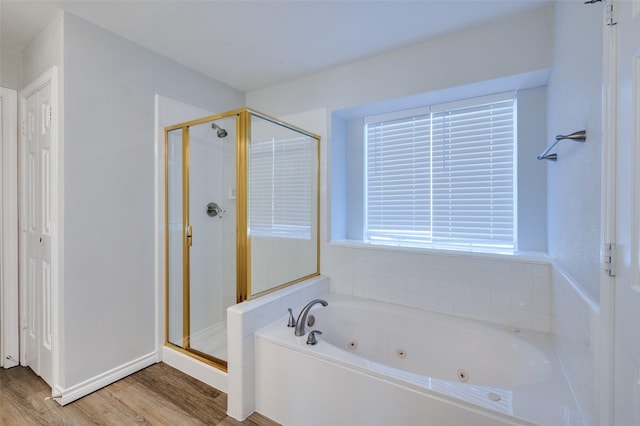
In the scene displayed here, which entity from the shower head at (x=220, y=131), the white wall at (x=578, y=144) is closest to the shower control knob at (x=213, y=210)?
the shower head at (x=220, y=131)

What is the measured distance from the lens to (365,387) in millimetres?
1389

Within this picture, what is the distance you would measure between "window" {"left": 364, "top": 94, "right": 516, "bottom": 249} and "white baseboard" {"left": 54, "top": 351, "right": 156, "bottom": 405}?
2018 millimetres

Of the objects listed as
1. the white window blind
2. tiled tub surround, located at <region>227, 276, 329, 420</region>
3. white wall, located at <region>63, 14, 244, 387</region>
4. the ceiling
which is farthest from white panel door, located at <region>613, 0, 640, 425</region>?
white wall, located at <region>63, 14, 244, 387</region>

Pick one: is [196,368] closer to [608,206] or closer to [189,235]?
[189,235]

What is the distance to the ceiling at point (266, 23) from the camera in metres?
1.75

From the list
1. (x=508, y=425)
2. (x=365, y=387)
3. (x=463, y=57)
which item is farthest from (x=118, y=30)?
(x=508, y=425)

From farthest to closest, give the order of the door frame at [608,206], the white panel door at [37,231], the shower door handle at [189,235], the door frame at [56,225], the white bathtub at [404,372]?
the shower door handle at [189,235]
the white panel door at [37,231]
the door frame at [56,225]
the white bathtub at [404,372]
the door frame at [608,206]

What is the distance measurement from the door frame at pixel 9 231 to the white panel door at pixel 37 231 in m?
0.10

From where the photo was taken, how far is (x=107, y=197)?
198 cm

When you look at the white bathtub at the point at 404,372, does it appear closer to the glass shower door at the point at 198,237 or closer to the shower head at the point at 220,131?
the glass shower door at the point at 198,237

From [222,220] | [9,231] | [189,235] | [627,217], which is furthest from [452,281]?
[9,231]

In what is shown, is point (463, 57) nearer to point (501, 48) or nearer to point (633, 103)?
point (501, 48)

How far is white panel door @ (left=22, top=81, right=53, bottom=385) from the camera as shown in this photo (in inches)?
75.0

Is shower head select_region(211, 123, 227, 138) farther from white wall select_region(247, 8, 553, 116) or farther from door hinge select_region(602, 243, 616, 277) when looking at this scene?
door hinge select_region(602, 243, 616, 277)
